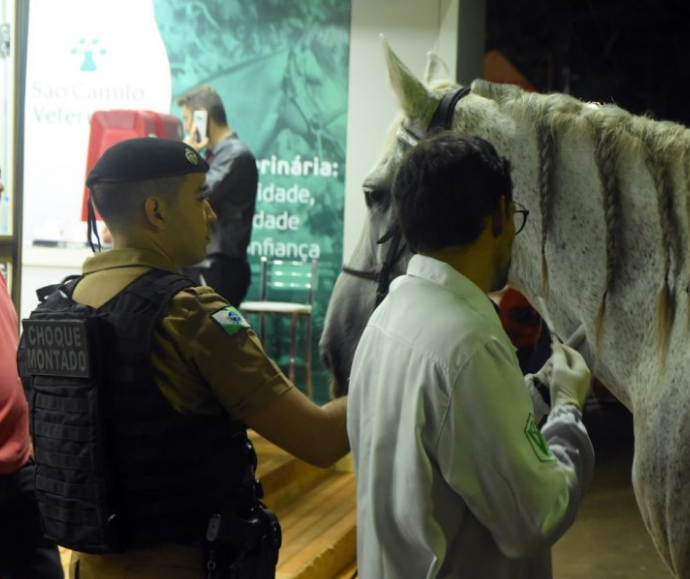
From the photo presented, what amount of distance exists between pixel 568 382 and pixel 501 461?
27 cm

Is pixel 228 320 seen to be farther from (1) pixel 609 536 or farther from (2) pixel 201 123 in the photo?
(1) pixel 609 536

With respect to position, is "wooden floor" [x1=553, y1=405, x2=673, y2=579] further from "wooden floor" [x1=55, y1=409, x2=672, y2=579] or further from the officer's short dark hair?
the officer's short dark hair

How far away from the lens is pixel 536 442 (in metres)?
1.36

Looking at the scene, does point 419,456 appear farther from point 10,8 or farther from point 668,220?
point 10,8

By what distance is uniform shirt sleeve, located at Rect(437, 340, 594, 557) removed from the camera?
1.33m

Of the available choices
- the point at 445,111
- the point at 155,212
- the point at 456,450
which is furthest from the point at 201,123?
the point at 456,450

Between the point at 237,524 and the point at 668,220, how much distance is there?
1.06 m

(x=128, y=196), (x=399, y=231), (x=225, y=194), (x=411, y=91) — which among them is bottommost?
(x=225, y=194)

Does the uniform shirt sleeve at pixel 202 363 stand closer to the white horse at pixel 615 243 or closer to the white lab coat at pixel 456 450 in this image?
the white lab coat at pixel 456 450

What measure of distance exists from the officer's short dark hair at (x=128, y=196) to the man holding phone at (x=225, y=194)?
3432 mm

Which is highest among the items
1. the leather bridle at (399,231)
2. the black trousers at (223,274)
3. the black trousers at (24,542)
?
the leather bridle at (399,231)

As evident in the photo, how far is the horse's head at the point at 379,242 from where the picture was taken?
7.35 feet

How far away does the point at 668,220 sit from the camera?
190 centimetres

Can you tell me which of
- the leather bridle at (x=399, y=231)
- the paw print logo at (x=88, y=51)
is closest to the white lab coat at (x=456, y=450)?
the leather bridle at (x=399, y=231)
